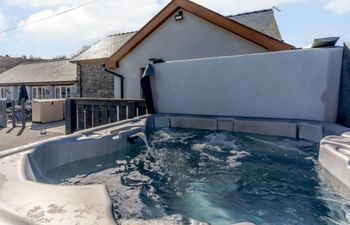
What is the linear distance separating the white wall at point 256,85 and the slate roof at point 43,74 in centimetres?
1105

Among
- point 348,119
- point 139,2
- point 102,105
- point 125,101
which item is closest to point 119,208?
point 348,119

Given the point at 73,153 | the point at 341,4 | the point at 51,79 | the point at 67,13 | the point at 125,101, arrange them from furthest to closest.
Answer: the point at 51,79, the point at 67,13, the point at 341,4, the point at 125,101, the point at 73,153

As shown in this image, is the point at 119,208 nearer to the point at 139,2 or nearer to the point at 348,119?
the point at 348,119

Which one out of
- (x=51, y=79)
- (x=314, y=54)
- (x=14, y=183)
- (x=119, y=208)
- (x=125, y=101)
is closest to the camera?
(x=14, y=183)

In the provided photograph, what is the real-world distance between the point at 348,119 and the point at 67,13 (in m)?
12.7

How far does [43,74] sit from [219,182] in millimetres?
18700

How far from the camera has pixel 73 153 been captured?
9.77 feet

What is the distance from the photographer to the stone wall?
1158 centimetres

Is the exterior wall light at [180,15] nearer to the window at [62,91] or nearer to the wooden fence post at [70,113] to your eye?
the wooden fence post at [70,113]

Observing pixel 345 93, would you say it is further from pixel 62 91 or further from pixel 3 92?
pixel 3 92

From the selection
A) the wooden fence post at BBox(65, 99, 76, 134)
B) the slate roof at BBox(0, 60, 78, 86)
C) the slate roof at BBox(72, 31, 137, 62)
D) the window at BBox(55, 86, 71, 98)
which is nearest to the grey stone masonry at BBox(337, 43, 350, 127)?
the wooden fence post at BBox(65, 99, 76, 134)

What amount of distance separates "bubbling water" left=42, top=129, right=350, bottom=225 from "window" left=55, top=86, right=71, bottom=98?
1345 cm

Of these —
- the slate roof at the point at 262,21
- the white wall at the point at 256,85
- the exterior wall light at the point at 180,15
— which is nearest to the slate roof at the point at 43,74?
the exterior wall light at the point at 180,15

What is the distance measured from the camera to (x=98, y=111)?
6.14m
